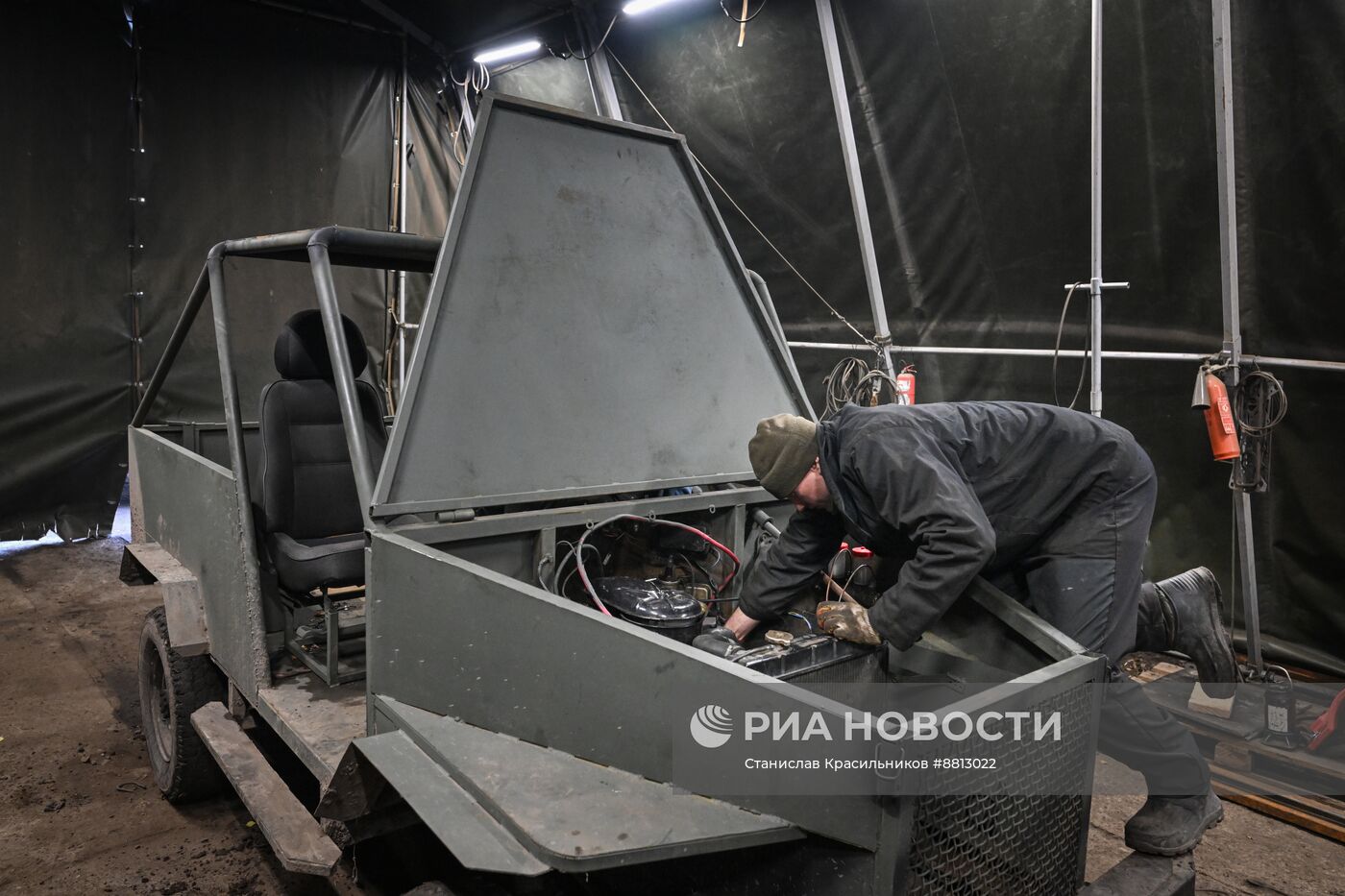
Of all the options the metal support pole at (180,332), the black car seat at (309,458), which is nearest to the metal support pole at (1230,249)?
the black car seat at (309,458)

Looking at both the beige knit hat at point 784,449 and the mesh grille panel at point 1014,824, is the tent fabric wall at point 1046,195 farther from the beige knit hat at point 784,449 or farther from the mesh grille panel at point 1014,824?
the mesh grille panel at point 1014,824

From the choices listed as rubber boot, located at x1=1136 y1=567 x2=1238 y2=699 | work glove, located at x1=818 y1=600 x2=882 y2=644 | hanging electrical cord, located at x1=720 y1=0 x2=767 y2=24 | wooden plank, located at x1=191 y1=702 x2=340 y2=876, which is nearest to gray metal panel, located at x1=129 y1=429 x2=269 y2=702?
wooden plank, located at x1=191 y1=702 x2=340 y2=876

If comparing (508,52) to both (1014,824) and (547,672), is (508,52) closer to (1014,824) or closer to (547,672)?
(547,672)

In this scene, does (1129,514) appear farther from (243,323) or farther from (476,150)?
(243,323)

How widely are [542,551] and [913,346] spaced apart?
377 cm

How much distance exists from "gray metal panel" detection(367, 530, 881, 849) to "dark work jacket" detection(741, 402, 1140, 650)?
2.00ft

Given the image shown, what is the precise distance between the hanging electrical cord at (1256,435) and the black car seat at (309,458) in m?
3.35

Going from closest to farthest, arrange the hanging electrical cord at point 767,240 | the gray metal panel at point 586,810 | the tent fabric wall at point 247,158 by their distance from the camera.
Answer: the gray metal panel at point 586,810, the hanging electrical cord at point 767,240, the tent fabric wall at point 247,158

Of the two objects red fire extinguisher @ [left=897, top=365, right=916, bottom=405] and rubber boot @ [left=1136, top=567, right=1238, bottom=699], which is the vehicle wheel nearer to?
rubber boot @ [left=1136, top=567, right=1238, bottom=699]

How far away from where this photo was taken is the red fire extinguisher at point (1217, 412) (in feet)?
12.0

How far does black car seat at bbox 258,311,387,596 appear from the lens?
9.57 ft

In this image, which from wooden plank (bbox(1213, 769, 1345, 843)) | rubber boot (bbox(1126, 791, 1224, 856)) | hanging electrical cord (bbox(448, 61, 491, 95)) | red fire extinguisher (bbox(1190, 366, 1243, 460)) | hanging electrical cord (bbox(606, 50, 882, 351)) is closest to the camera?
rubber boot (bbox(1126, 791, 1224, 856))

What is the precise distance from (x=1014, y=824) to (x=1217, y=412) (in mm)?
2709

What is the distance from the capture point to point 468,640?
1937mm
